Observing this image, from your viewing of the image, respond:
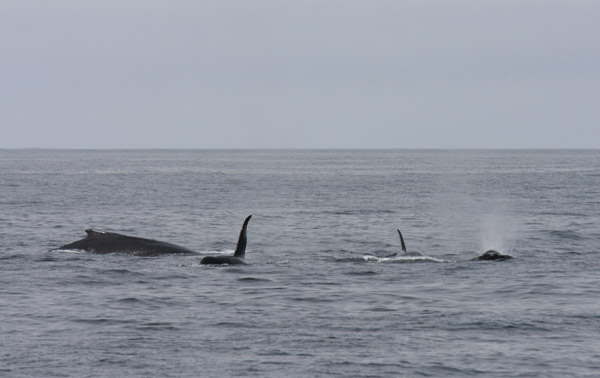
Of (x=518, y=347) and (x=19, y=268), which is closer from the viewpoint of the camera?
Answer: (x=518, y=347)

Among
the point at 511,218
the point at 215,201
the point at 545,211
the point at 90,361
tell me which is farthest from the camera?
the point at 215,201

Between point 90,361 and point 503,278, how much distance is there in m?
11.3

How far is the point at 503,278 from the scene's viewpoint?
72.1 feet

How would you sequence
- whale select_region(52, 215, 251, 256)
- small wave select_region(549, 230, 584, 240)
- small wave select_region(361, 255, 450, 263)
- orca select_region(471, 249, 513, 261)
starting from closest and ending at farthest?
small wave select_region(361, 255, 450, 263), orca select_region(471, 249, 513, 261), whale select_region(52, 215, 251, 256), small wave select_region(549, 230, 584, 240)

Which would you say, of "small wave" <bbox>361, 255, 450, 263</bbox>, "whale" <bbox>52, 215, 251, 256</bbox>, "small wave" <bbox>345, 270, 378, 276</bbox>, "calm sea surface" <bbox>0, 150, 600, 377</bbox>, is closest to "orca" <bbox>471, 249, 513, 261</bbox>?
"calm sea surface" <bbox>0, 150, 600, 377</bbox>

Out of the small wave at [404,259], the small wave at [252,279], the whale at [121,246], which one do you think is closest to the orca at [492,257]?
the small wave at [404,259]

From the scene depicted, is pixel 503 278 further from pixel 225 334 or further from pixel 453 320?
pixel 225 334

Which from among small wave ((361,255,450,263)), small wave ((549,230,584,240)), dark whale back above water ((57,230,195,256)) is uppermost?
dark whale back above water ((57,230,195,256))

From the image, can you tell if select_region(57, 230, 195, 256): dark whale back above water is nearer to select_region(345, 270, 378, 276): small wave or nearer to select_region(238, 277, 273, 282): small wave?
select_region(238, 277, 273, 282): small wave

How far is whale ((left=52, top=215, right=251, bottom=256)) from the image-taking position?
26.7m

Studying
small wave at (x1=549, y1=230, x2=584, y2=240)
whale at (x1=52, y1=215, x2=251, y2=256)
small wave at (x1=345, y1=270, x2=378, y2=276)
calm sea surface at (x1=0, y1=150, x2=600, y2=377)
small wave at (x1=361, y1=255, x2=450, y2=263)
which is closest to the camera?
calm sea surface at (x1=0, y1=150, x2=600, y2=377)

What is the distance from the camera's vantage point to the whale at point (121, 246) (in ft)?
87.5

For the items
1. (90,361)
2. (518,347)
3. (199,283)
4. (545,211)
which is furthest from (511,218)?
(90,361)

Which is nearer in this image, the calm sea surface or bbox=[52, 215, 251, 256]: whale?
the calm sea surface
